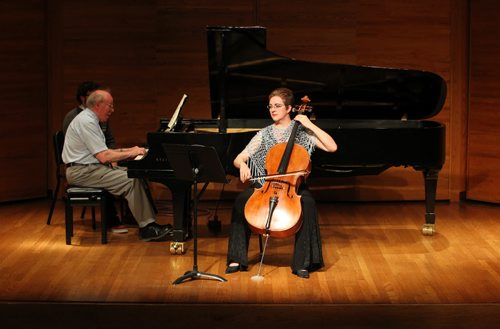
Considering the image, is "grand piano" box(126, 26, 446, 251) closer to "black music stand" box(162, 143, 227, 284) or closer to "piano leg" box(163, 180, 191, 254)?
"piano leg" box(163, 180, 191, 254)

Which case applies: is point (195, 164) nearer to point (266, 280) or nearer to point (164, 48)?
point (266, 280)

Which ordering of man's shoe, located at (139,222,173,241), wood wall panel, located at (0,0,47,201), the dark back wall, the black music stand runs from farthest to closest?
the dark back wall, wood wall panel, located at (0,0,47,201), man's shoe, located at (139,222,173,241), the black music stand

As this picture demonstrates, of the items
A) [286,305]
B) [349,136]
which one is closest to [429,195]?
[349,136]

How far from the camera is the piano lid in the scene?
272 inches

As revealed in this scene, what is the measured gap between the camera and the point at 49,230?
7238 millimetres

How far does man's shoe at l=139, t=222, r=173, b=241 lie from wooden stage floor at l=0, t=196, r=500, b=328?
0.08 m

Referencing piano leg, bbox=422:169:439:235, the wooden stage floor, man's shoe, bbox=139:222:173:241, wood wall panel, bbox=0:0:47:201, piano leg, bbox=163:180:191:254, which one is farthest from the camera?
wood wall panel, bbox=0:0:47:201

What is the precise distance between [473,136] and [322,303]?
3586 mm

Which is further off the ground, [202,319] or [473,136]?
[473,136]

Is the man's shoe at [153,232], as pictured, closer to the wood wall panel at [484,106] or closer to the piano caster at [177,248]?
the piano caster at [177,248]

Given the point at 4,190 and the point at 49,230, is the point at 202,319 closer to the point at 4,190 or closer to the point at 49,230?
the point at 49,230

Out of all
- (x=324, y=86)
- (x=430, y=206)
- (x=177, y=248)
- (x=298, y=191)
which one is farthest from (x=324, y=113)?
(x=177, y=248)

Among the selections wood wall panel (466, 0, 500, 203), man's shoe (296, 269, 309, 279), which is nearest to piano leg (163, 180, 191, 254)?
man's shoe (296, 269, 309, 279)

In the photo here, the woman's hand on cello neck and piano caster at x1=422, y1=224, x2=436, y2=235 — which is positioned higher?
the woman's hand on cello neck
